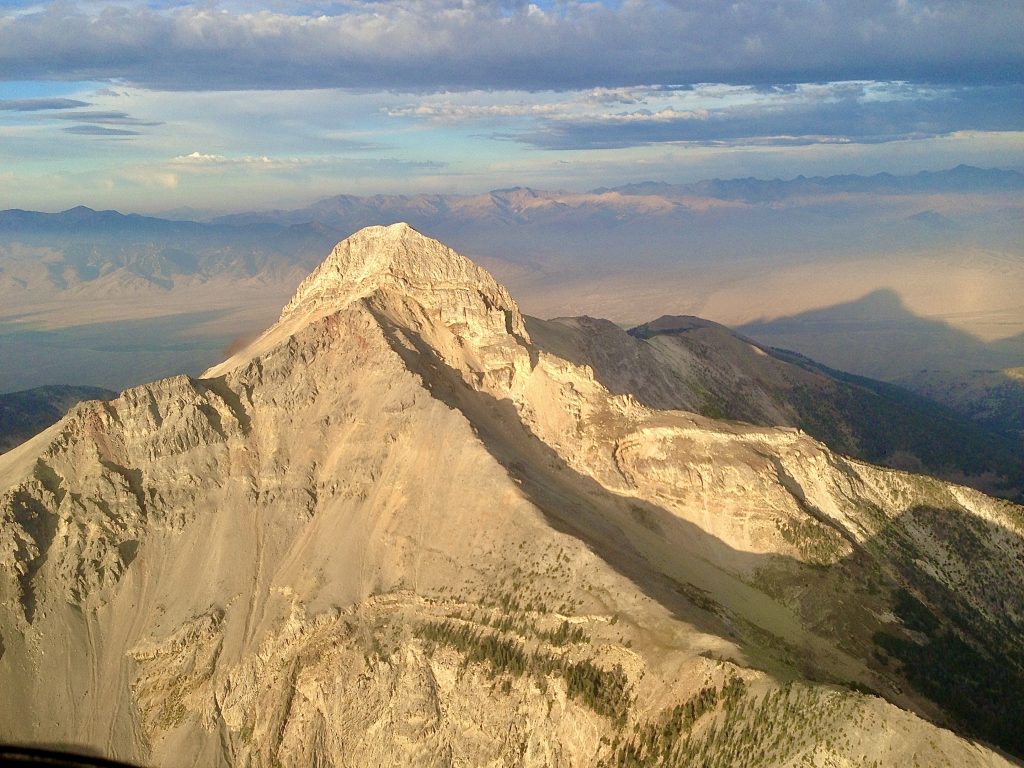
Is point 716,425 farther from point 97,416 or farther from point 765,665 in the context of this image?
point 97,416

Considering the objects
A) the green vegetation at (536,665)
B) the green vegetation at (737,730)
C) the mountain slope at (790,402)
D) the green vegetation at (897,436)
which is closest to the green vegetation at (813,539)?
the green vegetation at (536,665)

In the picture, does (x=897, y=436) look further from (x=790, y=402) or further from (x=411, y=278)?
(x=411, y=278)

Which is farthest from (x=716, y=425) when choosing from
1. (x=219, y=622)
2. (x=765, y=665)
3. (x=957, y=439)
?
(x=957, y=439)

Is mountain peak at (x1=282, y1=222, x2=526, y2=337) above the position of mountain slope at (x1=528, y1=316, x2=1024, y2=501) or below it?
above

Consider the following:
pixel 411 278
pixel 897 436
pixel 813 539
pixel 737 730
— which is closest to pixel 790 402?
pixel 897 436

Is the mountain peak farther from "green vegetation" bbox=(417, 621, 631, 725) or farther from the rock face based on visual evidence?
"green vegetation" bbox=(417, 621, 631, 725)

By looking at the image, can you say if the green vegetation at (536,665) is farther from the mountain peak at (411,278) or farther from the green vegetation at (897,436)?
the green vegetation at (897,436)

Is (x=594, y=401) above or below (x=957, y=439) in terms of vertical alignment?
above

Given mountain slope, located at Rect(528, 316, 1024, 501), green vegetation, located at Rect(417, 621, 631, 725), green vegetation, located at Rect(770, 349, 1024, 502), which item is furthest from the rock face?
green vegetation, located at Rect(770, 349, 1024, 502)
